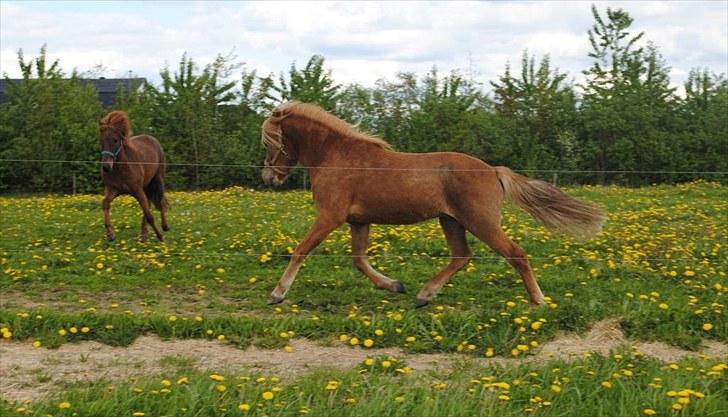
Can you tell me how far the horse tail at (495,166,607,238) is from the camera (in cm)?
771

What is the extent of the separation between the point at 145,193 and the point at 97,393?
804cm

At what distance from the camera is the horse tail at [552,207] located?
7715mm

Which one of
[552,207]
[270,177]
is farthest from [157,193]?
[552,207]

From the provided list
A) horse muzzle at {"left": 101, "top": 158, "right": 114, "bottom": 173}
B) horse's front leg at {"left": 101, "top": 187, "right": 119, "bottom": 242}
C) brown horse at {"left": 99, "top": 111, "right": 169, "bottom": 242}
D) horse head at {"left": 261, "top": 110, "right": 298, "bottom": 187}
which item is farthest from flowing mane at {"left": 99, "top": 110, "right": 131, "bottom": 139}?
horse head at {"left": 261, "top": 110, "right": 298, "bottom": 187}

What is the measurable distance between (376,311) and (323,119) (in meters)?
2.07

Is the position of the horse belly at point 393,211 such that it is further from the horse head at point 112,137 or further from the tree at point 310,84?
the tree at point 310,84

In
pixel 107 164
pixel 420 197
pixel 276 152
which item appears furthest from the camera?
pixel 107 164

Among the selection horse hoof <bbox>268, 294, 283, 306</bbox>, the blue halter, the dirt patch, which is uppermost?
the blue halter

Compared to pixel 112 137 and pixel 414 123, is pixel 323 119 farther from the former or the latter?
pixel 414 123

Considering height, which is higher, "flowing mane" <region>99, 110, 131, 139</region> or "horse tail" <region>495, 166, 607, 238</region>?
"flowing mane" <region>99, 110, 131, 139</region>

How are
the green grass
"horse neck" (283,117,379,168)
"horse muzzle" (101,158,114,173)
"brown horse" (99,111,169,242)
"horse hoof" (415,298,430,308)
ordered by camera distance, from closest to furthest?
the green grass
"horse hoof" (415,298,430,308)
"horse neck" (283,117,379,168)
"horse muzzle" (101,158,114,173)
"brown horse" (99,111,169,242)

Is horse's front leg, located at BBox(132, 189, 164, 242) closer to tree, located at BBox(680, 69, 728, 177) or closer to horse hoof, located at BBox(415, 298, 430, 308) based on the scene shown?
horse hoof, located at BBox(415, 298, 430, 308)

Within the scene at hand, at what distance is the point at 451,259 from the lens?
7.86 meters

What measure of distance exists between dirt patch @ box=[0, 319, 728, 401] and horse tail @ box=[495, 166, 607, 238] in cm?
131
